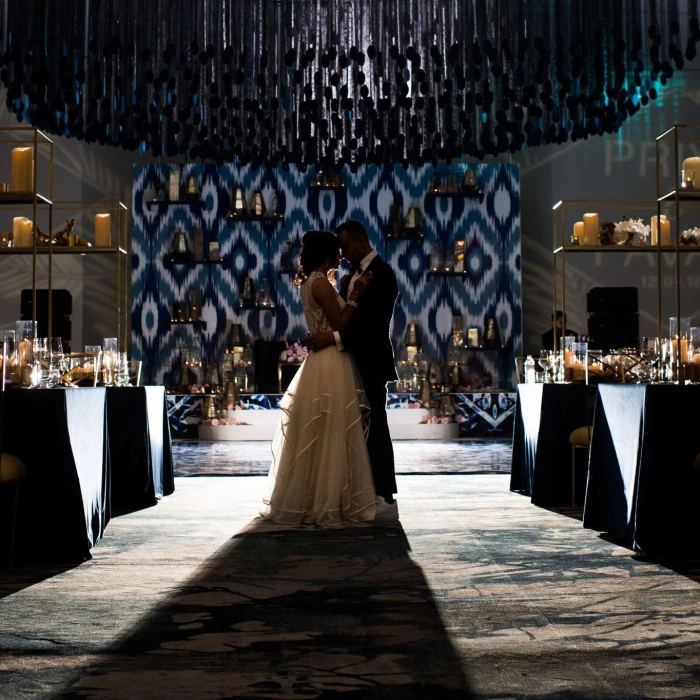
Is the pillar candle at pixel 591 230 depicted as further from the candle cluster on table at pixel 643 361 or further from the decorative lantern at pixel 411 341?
the decorative lantern at pixel 411 341

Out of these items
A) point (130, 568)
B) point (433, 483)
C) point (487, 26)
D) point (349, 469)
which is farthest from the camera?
point (433, 483)

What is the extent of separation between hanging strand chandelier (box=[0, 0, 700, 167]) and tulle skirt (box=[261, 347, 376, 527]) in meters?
1.17

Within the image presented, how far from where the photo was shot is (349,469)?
450cm

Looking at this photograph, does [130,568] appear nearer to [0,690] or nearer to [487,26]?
[0,690]

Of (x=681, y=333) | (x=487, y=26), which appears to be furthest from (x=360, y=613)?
(x=487, y=26)

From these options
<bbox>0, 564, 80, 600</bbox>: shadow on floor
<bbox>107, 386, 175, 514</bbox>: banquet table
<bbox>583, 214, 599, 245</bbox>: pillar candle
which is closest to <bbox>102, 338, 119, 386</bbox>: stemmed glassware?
<bbox>107, 386, 175, 514</bbox>: banquet table

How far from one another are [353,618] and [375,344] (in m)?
2.33

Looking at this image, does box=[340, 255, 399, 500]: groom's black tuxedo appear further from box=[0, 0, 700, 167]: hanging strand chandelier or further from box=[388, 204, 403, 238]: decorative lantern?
box=[388, 204, 403, 238]: decorative lantern

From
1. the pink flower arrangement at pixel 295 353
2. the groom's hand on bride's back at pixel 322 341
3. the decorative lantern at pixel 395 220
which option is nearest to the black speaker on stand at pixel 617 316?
the decorative lantern at pixel 395 220

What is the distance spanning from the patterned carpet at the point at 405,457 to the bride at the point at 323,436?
265 centimetres

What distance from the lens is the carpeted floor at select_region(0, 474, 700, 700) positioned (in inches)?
83.6

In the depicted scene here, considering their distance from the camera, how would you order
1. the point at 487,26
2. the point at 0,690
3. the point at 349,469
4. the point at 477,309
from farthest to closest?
the point at 477,309, the point at 349,469, the point at 487,26, the point at 0,690

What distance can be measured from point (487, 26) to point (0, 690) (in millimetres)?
3055

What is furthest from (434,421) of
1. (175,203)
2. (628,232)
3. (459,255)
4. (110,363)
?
A: (110,363)
